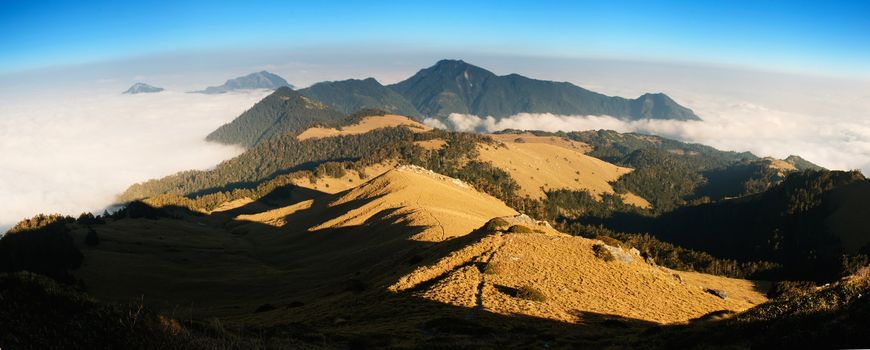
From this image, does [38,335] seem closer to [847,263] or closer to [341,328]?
[341,328]

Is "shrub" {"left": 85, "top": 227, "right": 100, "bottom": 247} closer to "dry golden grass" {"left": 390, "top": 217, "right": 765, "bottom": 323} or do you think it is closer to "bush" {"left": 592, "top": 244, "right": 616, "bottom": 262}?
"dry golden grass" {"left": 390, "top": 217, "right": 765, "bottom": 323}

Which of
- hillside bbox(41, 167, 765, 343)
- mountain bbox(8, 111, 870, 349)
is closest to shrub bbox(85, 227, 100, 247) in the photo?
mountain bbox(8, 111, 870, 349)

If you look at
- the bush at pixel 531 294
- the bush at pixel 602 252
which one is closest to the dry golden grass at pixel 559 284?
the bush at pixel 531 294

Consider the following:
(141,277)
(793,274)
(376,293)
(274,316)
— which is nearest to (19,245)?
(141,277)

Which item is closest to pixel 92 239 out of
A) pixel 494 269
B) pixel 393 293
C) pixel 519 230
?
pixel 393 293

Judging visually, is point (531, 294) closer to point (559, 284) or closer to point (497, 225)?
point (559, 284)

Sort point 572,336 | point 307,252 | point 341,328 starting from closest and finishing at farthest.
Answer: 1. point 572,336
2. point 341,328
3. point 307,252
